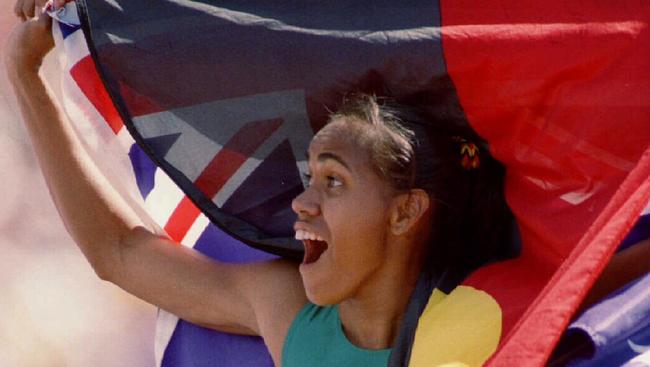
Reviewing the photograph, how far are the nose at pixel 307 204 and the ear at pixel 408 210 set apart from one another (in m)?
0.14

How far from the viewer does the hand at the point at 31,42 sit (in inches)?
106

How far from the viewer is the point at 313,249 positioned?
2477mm

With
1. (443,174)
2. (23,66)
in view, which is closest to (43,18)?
(23,66)

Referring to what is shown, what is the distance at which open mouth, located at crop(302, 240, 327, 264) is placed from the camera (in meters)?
2.47

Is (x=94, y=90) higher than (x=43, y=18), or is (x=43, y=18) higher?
(x=43, y=18)

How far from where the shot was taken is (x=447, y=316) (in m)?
2.28

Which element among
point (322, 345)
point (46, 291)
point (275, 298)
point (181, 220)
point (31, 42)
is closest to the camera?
point (322, 345)

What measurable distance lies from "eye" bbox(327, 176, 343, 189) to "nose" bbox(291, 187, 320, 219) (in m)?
0.03

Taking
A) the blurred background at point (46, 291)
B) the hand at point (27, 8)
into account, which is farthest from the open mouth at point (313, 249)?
the hand at point (27, 8)

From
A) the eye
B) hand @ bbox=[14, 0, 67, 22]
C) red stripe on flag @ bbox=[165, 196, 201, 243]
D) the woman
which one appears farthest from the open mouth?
hand @ bbox=[14, 0, 67, 22]

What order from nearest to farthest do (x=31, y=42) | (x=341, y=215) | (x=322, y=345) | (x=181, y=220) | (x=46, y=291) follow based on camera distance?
(x=341, y=215), (x=322, y=345), (x=31, y=42), (x=181, y=220), (x=46, y=291)

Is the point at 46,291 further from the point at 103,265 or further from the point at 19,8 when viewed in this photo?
the point at 19,8

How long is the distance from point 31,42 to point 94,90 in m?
0.16

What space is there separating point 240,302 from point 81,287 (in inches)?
21.0
